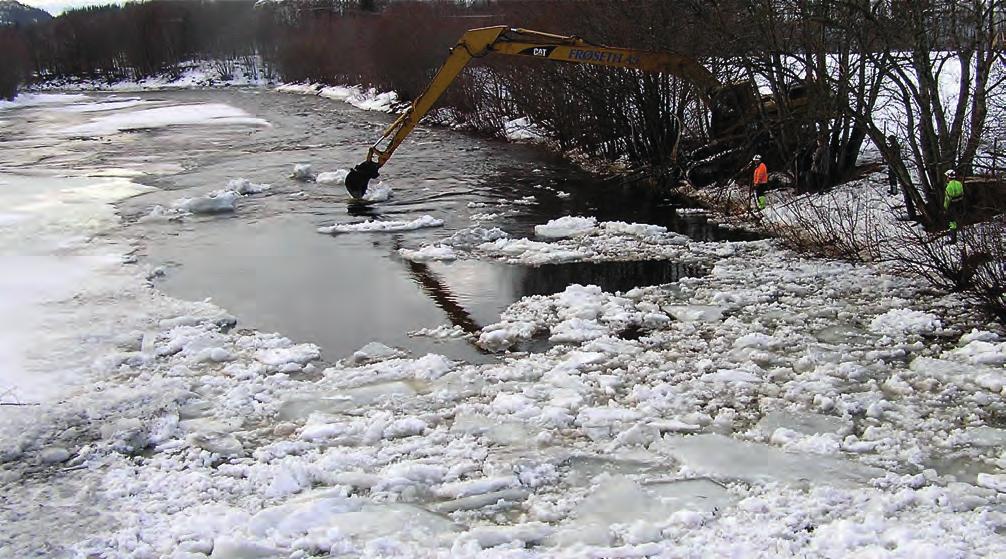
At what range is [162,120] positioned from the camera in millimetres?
37750

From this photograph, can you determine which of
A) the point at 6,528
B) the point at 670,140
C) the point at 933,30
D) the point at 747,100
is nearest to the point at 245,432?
the point at 6,528

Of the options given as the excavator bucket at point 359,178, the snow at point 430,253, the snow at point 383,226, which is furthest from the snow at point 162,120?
the snow at point 430,253

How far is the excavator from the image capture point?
48.0 ft

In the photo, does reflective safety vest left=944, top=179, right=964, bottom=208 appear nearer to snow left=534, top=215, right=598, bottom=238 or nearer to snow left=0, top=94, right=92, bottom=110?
snow left=534, top=215, right=598, bottom=238

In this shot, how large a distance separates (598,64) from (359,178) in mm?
5549

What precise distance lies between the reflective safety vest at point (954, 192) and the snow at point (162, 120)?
29.2m

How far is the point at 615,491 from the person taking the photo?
5477 millimetres

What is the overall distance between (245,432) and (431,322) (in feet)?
10.5

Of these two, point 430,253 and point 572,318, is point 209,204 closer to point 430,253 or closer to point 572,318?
point 430,253

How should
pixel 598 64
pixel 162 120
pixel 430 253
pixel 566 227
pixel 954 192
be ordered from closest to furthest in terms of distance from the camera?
pixel 954 192 → pixel 430 253 → pixel 566 227 → pixel 598 64 → pixel 162 120

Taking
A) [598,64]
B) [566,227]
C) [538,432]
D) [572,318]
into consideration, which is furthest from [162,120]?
[538,432]

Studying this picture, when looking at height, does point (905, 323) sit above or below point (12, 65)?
below

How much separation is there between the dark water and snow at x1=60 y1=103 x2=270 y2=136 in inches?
315

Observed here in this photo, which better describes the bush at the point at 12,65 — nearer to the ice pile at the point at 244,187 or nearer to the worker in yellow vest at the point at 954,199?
the ice pile at the point at 244,187
